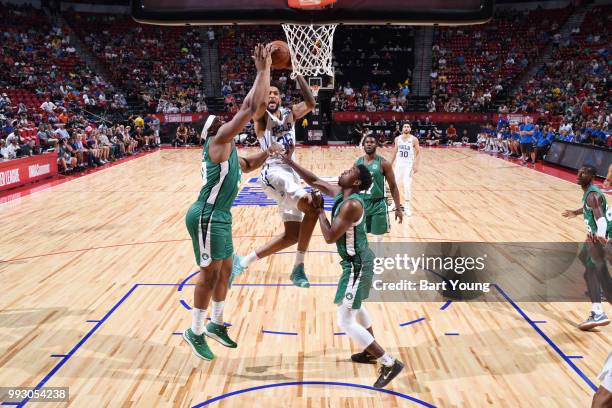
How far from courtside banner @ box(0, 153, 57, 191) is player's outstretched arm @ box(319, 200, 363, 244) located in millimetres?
11437

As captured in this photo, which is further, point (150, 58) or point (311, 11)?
point (150, 58)

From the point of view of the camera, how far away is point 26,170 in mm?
14156

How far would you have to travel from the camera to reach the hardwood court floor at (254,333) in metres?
4.22

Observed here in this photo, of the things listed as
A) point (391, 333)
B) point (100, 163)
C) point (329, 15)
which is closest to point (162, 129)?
point (100, 163)

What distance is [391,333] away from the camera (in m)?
5.31

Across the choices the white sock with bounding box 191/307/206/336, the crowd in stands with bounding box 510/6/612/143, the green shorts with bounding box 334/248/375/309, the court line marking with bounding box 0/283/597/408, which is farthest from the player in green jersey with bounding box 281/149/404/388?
the crowd in stands with bounding box 510/6/612/143

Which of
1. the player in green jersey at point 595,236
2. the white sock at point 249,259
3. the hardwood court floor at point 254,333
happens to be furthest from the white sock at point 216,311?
the player in green jersey at point 595,236

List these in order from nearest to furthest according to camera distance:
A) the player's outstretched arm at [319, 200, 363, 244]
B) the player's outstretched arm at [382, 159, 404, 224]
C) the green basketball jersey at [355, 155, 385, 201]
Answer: the player's outstretched arm at [319, 200, 363, 244] < the player's outstretched arm at [382, 159, 404, 224] < the green basketball jersey at [355, 155, 385, 201]

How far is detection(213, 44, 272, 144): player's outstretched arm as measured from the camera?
13.4ft

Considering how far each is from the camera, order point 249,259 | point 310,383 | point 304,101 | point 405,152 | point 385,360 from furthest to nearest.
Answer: point 405,152
point 249,259
point 304,101
point 310,383
point 385,360

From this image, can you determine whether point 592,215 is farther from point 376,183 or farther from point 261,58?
point 261,58

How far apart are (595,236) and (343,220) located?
283 cm
